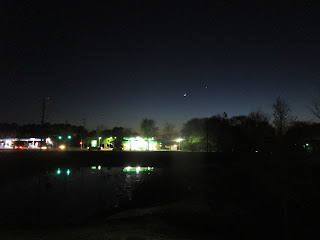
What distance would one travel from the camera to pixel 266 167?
21.8 metres

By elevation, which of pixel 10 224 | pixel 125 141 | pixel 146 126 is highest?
pixel 146 126

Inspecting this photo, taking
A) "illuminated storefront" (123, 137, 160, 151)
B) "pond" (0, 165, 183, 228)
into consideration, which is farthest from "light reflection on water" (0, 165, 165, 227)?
"illuminated storefront" (123, 137, 160, 151)

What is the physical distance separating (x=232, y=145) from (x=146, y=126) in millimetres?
52499

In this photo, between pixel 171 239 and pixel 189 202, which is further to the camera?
pixel 189 202

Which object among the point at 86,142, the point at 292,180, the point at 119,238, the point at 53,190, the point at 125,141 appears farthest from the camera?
the point at 86,142

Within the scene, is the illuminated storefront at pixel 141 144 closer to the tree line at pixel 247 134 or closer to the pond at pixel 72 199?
the tree line at pixel 247 134

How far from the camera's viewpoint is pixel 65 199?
14.9 meters

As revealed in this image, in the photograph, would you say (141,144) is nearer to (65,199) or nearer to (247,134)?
(247,134)

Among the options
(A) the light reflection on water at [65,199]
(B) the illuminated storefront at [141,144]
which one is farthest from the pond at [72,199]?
(B) the illuminated storefront at [141,144]

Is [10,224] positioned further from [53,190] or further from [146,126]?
[146,126]

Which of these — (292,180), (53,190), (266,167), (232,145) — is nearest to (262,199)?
(292,180)

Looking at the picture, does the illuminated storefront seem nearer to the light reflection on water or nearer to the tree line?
the tree line

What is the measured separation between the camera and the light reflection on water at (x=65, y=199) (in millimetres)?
11203

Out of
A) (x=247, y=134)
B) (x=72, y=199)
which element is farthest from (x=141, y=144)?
(x=72, y=199)
